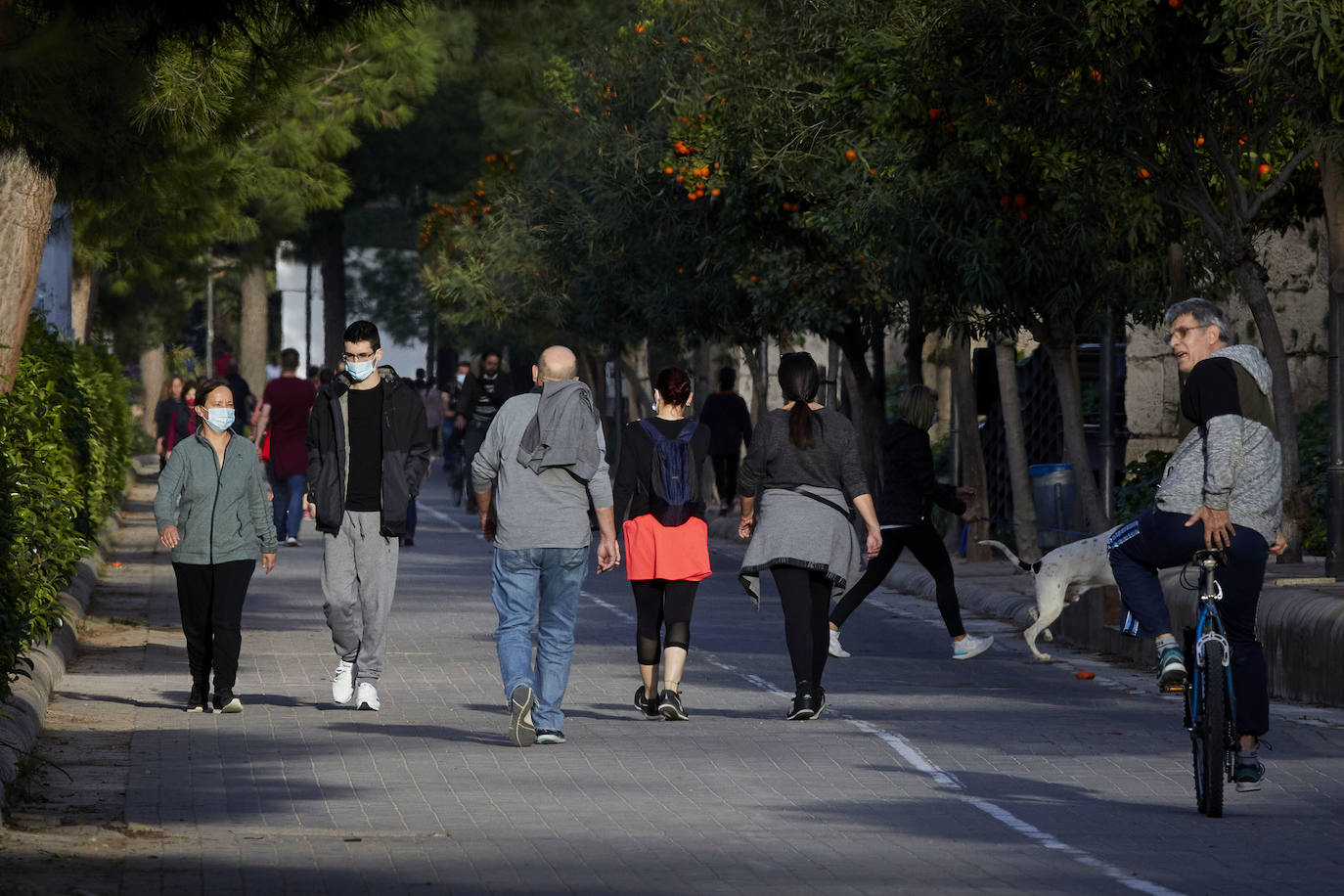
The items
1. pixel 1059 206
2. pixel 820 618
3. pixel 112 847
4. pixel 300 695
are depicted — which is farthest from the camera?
pixel 1059 206

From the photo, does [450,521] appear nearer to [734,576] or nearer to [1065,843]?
[734,576]

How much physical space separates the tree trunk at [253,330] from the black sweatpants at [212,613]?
43.6 meters

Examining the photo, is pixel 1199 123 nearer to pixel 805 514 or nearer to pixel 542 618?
pixel 805 514

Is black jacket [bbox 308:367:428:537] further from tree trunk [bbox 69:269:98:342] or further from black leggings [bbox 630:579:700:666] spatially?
tree trunk [bbox 69:269:98:342]

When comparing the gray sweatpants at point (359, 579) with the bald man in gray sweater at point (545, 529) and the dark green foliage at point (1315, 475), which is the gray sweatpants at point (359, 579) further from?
the dark green foliage at point (1315, 475)

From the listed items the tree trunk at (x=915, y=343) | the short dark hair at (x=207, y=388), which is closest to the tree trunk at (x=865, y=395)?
the tree trunk at (x=915, y=343)

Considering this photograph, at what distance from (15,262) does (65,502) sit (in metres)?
2.02

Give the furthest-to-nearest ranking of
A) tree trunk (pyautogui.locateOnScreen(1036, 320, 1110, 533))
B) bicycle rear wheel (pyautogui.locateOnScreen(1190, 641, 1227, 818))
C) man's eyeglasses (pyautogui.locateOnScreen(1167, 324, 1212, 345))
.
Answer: tree trunk (pyautogui.locateOnScreen(1036, 320, 1110, 533)), man's eyeglasses (pyautogui.locateOnScreen(1167, 324, 1212, 345)), bicycle rear wheel (pyautogui.locateOnScreen(1190, 641, 1227, 818))

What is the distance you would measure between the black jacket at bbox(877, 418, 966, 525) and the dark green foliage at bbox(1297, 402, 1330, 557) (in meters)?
4.80

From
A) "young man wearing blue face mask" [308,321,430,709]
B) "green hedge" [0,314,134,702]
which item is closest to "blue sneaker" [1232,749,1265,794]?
"young man wearing blue face mask" [308,321,430,709]

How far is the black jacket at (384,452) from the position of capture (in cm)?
1141

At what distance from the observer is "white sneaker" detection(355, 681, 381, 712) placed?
11523mm

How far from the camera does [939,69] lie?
14.5 meters

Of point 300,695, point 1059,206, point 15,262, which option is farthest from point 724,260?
point 300,695
